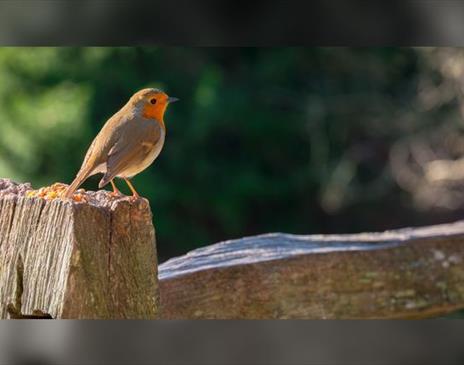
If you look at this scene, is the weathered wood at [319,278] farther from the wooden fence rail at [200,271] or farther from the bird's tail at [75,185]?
the bird's tail at [75,185]

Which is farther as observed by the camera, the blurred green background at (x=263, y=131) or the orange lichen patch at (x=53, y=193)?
the blurred green background at (x=263, y=131)

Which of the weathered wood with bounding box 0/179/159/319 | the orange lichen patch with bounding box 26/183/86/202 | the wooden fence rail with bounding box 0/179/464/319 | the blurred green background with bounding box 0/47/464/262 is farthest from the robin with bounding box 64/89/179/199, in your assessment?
the blurred green background with bounding box 0/47/464/262

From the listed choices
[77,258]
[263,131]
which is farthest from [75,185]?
[263,131]

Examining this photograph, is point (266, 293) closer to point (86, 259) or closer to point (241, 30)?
point (86, 259)

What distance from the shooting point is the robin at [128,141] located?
281 centimetres

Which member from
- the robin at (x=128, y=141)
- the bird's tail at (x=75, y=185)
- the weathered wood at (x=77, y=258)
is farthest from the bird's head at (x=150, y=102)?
the weathered wood at (x=77, y=258)

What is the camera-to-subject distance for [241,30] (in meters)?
2.94

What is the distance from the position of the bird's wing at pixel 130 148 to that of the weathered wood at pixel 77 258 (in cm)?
69

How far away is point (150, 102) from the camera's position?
3.13 m

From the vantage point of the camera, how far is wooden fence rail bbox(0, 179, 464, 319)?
200 cm

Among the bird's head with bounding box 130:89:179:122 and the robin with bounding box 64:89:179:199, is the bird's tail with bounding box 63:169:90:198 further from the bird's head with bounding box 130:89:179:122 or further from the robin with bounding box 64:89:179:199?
the bird's head with bounding box 130:89:179:122

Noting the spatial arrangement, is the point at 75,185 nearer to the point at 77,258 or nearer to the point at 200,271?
the point at 200,271

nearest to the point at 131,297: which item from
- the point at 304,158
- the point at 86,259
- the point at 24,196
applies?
the point at 86,259

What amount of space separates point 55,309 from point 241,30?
1222mm
